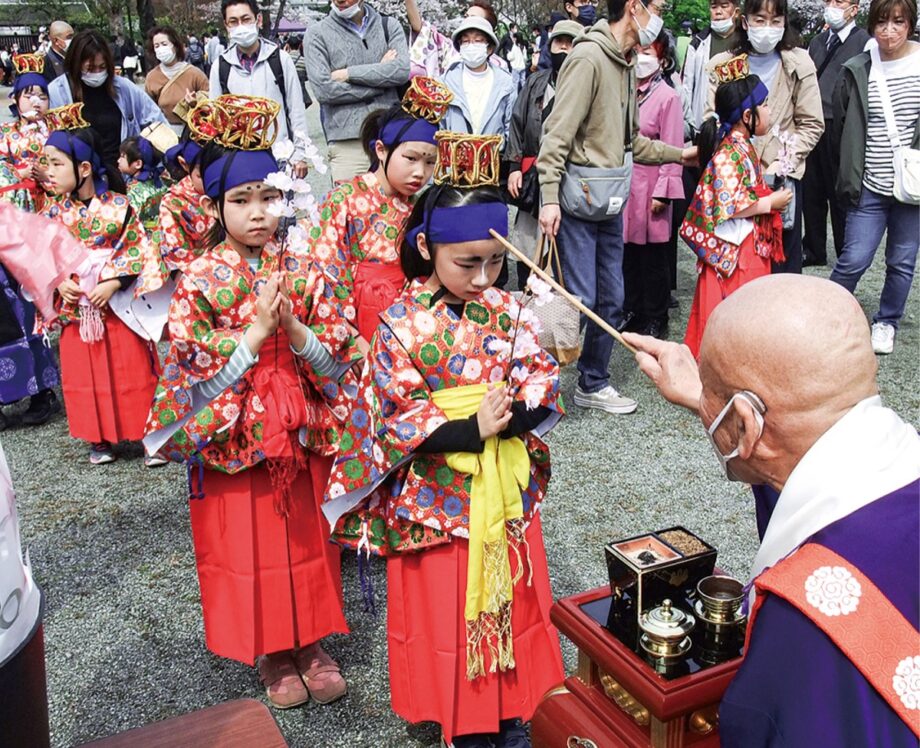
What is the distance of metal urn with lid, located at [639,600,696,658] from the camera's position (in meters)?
1.86

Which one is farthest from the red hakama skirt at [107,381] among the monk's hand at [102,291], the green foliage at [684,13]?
the green foliage at [684,13]

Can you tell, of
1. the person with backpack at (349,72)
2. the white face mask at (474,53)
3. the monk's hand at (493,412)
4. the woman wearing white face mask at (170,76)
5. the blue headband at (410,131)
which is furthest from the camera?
the woman wearing white face mask at (170,76)

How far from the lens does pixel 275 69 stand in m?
6.66

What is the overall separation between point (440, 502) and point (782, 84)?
4.31m

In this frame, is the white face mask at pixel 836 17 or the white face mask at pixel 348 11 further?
the white face mask at pixel 836 17

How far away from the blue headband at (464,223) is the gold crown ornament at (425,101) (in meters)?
1.30

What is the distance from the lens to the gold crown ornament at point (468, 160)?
268 centimetres

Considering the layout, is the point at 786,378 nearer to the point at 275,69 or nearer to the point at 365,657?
the point at 365,657

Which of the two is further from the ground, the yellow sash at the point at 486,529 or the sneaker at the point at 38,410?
the yellow sash at the point at 486,529

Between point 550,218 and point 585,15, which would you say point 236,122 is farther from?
point 585,15

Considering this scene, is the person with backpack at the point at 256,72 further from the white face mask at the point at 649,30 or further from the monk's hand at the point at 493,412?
the monk's hand at the point at 493,412

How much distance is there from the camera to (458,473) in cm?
265

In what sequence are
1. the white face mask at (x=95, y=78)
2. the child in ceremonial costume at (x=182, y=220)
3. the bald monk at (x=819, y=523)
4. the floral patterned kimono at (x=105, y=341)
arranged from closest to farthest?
1. the bald monk at (x=819, y=523)
2. the child in ceremonial costume at (x=182, y=220)
3. the floral patterned kimono at (x=105, y=341)
4. the white face mask at (x=95, y=78)

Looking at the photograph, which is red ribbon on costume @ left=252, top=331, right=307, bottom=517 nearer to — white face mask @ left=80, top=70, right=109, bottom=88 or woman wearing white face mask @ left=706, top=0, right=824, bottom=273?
woman wearing white face mask @ left=706, top=0, right=824, bottom=273
